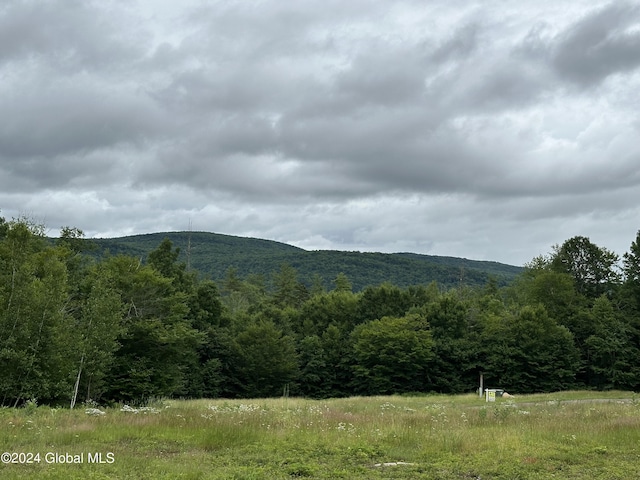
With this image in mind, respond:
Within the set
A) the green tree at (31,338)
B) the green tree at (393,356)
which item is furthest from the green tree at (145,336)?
the green tree at (393,356)

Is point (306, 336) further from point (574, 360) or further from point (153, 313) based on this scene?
point (574, 360)

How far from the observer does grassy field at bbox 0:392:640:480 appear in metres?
8.92

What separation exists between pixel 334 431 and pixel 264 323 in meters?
47.2

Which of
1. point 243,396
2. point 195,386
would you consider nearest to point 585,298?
point 243,396

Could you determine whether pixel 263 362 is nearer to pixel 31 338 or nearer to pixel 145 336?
pixel 145 336

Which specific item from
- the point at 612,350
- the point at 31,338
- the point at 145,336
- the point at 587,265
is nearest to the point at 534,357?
the point at 612,350

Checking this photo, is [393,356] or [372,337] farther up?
[372,337]

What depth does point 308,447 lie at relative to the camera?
11.2 metres

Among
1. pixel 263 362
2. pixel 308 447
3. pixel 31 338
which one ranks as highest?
pixel 31 338

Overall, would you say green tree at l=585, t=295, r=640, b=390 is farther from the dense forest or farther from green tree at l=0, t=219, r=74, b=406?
green tree at l=0, t=219, r=74, b=406

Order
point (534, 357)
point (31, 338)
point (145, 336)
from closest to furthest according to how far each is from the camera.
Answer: point (31, 338) < point (145, 336) < point (534, 357)

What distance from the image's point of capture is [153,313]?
44188mm

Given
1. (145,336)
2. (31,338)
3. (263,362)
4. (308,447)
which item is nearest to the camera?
(308,447)

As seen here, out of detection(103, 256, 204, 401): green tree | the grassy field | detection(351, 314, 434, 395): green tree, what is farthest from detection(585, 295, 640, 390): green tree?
the grassy field
